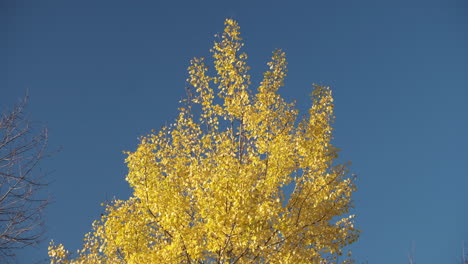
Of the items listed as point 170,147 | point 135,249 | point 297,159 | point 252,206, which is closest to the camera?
point 252,206

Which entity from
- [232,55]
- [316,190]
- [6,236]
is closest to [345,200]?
[316,190]

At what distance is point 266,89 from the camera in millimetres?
12789

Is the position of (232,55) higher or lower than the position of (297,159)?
higher

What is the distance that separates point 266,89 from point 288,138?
173 cm

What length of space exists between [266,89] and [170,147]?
9.27 ft

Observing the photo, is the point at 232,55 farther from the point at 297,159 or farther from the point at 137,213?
the point at 137,213

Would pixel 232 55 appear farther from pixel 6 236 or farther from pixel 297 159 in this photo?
pixel 6 236

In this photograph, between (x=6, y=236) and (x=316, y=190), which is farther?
(x=316, y=190)

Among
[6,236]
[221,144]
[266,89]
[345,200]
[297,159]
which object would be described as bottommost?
[6,236]

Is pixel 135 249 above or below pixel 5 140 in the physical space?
below

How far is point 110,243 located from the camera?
11641mm

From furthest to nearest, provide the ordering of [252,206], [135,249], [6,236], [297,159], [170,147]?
1. [170,147]
2. [297,159]
3. [135,249]
4. [252,206]
5. [6,236]

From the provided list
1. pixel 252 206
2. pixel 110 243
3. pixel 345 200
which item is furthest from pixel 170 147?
pixel 345 200

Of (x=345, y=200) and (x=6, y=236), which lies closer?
(x=6, y=236)
